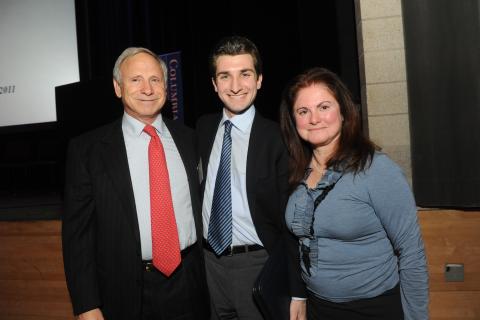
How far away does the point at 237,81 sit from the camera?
5.37 feet

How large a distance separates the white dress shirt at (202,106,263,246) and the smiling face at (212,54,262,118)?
0.06 meters

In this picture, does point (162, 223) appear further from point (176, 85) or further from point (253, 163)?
point (176, 85)

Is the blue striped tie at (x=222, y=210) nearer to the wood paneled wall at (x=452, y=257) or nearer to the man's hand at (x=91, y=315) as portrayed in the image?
the man's hand at (x=91, y=315)

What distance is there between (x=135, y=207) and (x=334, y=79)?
937 millimetres

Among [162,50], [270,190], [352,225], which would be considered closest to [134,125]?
[270,190]

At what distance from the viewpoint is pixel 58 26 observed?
385cm

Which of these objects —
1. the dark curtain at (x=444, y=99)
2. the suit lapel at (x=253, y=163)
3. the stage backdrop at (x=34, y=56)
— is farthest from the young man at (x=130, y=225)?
the stage backdrop at (x=34, y=56)

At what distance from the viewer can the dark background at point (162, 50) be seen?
2.68 meters

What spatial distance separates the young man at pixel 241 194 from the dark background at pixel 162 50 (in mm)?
1093

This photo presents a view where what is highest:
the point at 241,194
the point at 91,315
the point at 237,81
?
the point at 237,81

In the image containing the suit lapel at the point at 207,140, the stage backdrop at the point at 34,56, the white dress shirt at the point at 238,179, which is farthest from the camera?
the stage backdrop at the point at 34,56

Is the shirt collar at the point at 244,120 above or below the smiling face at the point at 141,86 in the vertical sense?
below

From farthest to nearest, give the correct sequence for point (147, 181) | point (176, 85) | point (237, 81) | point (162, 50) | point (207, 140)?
point (162, 50)
point (176, 85)
point (207, 140)
point (237, 81)
point (147, 181)

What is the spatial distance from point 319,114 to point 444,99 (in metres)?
0.93
